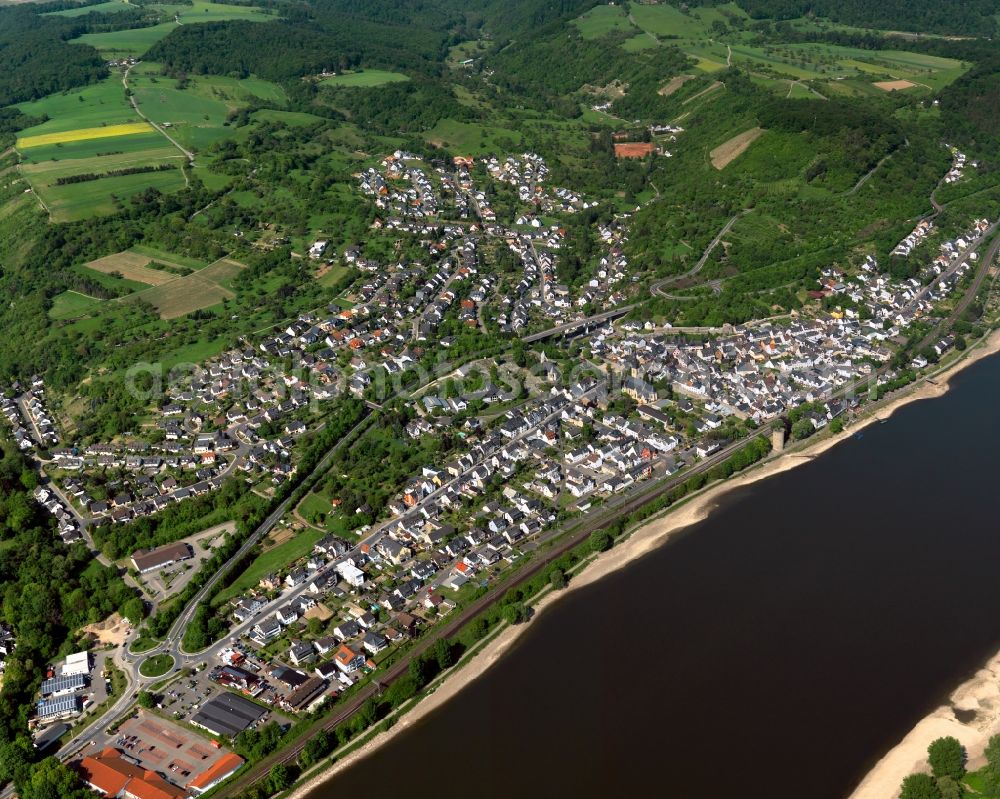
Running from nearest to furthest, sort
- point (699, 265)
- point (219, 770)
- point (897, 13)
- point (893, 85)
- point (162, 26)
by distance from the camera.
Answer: point (219, 770)
point (699, 265)
point (893, 85)
point (897, 13)
point (162, 26)

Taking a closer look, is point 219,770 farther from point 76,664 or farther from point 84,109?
point 84,109

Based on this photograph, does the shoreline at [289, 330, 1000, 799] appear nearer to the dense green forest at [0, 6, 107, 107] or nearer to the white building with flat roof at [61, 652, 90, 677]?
the white building with flat roof at [61, 652, 90, 677]

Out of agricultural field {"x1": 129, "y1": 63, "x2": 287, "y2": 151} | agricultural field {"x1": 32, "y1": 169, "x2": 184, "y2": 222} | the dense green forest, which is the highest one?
the dense green forest

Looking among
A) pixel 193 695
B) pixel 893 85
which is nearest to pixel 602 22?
pixel 893 85

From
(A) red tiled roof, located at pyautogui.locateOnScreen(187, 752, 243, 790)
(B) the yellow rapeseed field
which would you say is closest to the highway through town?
(A) red tiled roof, located at pyautogui.locateOnScreen(187, 752, 243, 790)

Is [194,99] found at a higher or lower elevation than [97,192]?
higher

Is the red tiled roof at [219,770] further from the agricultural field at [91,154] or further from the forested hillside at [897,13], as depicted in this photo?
the forested hillside at [897,13]
